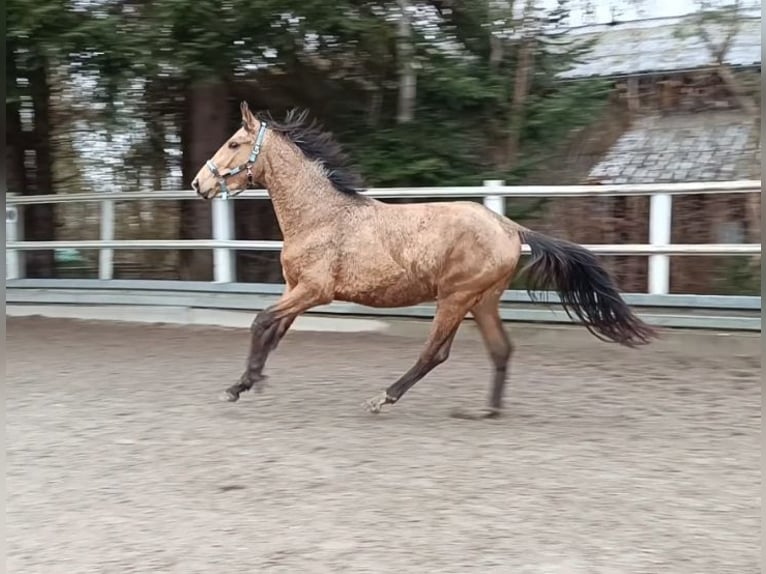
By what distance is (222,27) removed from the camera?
848 cm

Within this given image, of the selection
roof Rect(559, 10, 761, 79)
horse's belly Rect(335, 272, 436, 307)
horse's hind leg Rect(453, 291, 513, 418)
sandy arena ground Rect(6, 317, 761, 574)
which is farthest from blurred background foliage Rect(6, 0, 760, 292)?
horse's belly Rect(335, 272, 436, 307)

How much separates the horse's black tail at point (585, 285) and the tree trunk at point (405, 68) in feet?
15.5

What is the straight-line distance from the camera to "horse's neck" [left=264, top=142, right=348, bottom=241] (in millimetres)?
5465

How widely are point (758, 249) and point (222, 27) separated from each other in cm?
574

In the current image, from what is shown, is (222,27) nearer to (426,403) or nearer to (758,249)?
(426,403)

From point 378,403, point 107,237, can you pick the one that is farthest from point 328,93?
point 378,403

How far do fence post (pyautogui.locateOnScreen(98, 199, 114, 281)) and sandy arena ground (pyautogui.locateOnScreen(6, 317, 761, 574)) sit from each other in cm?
281

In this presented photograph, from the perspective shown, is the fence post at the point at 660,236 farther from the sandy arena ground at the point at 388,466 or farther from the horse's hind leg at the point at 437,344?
the horse's hind leg at the point at 437,344

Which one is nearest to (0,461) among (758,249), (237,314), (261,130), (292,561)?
(292,561)

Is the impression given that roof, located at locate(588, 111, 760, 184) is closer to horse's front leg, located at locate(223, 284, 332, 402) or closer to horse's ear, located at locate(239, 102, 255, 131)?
horse's ear, located at locate(239, 102, 255, 131)

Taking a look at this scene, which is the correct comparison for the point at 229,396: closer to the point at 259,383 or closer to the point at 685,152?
the point at 259,383

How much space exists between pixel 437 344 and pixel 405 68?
5255 mm

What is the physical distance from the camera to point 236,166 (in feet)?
18.2

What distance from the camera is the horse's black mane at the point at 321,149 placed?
18.5 feet
